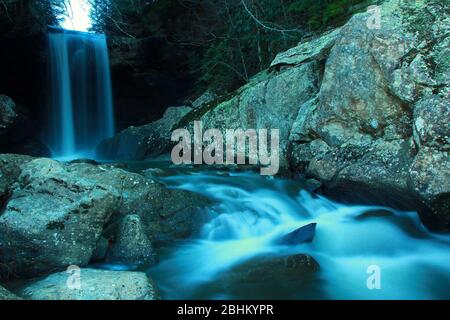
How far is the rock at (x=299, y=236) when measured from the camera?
5152mm

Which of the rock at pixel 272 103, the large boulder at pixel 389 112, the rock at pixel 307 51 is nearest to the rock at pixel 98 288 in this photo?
the large boulder at pixel 389 112

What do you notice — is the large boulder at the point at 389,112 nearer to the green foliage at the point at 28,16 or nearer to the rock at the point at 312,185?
the rock at the point at 312,185

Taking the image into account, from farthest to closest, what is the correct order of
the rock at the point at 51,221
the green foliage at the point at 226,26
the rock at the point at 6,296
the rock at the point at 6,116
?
the rock at the point at 6,116
the green foliage at the point at 226,26
the rock at the point at 51,221
the rock at the point at 6,296

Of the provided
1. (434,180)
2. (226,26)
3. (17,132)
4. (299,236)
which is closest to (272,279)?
(299,236)

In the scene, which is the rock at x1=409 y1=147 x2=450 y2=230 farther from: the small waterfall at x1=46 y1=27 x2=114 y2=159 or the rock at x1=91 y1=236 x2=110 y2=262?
the small waterfall at x1=46 y1=27 x2=114 y2=159

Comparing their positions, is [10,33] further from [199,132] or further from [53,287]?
[53,287]

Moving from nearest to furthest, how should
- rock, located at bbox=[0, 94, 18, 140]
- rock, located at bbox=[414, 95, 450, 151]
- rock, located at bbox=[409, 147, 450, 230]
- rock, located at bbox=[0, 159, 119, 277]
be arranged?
1. rock, located at bbox=[0, 159, 119, 277]
2. rock, located at bbox=[409, 147, 450, 230]
3. rock, located at bbox=[414, 95, 450, 151]
4. rock, located at bbox=[0, 94, 18, 140]

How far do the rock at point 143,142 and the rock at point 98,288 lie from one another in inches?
272

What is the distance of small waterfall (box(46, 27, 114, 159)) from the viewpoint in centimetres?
1359

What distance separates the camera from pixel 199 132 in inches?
368

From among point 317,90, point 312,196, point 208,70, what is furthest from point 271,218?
point 208,70

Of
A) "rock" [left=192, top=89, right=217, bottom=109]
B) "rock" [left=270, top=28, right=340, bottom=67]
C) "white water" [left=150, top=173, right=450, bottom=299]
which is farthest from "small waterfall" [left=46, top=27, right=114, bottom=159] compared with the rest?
"white water" [left=150, top=173, right=450, bottom=299]

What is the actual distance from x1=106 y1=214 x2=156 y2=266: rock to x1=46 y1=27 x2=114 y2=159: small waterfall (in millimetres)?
9150

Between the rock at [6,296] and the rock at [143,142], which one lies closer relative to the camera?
the rock at [6,296]
